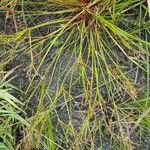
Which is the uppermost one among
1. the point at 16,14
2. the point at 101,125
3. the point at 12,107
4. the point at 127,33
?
the point at 16,14

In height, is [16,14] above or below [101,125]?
above

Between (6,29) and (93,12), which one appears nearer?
(93,12)

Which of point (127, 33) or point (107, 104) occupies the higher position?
point (127, 33)

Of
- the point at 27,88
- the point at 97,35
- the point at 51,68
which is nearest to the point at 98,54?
the point at 97,35

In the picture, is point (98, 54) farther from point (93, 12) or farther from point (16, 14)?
point (16, 14)

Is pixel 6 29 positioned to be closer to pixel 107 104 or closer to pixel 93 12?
pixel 93 12

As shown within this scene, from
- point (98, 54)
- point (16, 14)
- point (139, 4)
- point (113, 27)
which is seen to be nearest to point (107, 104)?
point (98, 54)
